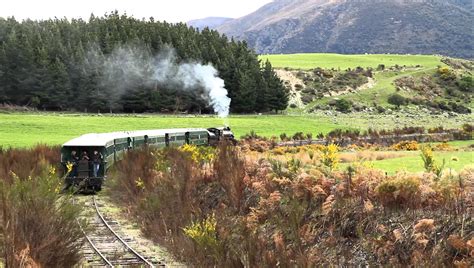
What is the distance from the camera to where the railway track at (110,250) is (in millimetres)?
11834

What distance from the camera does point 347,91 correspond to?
9262 cm

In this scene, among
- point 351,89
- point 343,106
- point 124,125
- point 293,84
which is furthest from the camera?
point 293,84

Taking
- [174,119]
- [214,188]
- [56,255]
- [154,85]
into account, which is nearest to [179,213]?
[214,188]

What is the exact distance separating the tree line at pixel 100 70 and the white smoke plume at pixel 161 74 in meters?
0.98

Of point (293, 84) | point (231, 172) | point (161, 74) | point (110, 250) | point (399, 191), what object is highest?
point (161, 74)

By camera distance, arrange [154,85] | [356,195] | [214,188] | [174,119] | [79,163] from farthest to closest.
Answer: [154,85]
[174,119]
[79,163]
[214,188]
[356,195]

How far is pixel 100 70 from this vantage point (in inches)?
2992

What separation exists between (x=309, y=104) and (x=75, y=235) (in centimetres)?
7737

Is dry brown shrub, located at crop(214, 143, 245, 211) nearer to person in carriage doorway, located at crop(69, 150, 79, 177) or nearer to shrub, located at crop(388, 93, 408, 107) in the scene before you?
person in carriage doorway, located at crop(69, 150, 79, 177)

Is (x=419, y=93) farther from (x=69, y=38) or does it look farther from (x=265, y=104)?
(x=69, y=38)

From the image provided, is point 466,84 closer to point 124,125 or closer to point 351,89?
point 351,89

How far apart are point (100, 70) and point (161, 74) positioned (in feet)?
26.6

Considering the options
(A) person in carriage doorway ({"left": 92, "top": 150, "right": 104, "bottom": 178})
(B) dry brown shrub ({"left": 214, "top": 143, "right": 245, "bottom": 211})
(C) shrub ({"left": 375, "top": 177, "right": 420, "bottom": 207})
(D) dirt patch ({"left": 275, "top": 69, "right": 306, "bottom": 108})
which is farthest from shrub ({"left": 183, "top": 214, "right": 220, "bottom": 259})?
(D) dirt patch ({"left": 275, "top": 69, "right": 306, "bottom": 108})

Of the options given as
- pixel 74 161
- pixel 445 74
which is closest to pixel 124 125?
pixel 74 161
